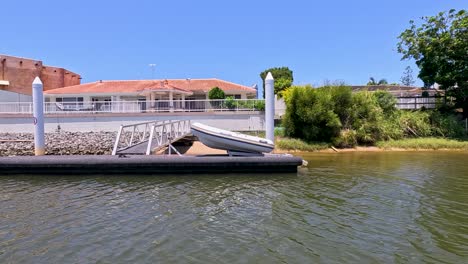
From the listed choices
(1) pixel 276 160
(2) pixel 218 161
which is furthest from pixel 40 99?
(1) pixel 276 160

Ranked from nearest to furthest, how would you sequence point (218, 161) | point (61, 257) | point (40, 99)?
point (61, 257)
point (218, 161)
point (40, 99)

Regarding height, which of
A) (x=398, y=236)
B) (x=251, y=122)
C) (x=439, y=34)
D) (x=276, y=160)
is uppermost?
(x=439, y=34)

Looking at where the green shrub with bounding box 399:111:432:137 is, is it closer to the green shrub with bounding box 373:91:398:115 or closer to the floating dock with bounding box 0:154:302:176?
the green shrub with bounding box 373:91:398:115

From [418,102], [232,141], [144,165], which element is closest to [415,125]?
[418,102]

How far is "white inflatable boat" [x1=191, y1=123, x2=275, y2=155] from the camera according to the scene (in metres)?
10.4

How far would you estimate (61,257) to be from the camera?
445 centimetres

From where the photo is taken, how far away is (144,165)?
32.7 ft

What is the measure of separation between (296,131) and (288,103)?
1.61 m

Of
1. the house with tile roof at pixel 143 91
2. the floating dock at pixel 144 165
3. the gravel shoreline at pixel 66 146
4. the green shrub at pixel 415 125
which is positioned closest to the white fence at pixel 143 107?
the house with tile roof at pixel 143 91

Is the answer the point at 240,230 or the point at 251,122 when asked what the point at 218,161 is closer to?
the point at 240,230

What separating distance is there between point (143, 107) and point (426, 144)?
17476mm

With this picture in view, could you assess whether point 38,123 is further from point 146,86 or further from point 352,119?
point 146,86

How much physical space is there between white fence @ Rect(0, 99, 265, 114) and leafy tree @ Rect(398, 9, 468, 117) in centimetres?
1064

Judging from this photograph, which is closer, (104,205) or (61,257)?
(61,257)
